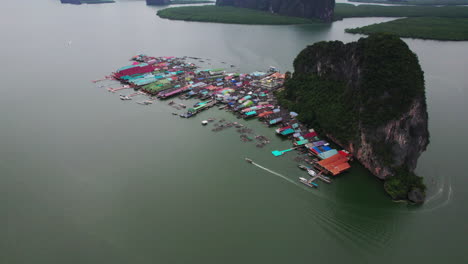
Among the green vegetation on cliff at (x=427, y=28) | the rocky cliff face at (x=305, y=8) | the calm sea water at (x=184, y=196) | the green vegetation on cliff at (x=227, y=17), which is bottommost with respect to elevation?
the calm sea water at (x=184, y=196)

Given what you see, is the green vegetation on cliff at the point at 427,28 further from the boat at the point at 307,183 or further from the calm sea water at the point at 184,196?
the boat at the point at 307,183

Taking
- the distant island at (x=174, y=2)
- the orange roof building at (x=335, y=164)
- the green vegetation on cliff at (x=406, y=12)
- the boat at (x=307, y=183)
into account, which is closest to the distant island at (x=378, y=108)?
the orange roof building at (x=335, y=164)

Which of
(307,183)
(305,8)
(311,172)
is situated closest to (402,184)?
(311,172)

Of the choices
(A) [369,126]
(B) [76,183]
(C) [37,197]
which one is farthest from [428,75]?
(C) [37,197]

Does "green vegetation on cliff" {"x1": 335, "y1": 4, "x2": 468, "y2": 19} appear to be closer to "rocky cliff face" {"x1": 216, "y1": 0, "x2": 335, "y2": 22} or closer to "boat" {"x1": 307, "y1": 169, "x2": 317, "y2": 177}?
"rocky cliff face" {"x1": 216, "y1": 0, "x2": 335, "y2": 22}

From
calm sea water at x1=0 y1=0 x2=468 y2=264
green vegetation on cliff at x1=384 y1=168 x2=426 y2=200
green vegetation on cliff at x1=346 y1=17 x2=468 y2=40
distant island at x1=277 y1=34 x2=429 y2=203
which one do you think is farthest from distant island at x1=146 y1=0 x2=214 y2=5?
green vegetation on cliff at x1=384 y1=168 x2=426 y2=200

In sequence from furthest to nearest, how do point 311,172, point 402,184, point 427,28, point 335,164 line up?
point 427,28 → point 335,164 → point 311,172 → point 402,184

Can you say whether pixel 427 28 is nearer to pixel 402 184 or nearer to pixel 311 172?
pixel 402 184
